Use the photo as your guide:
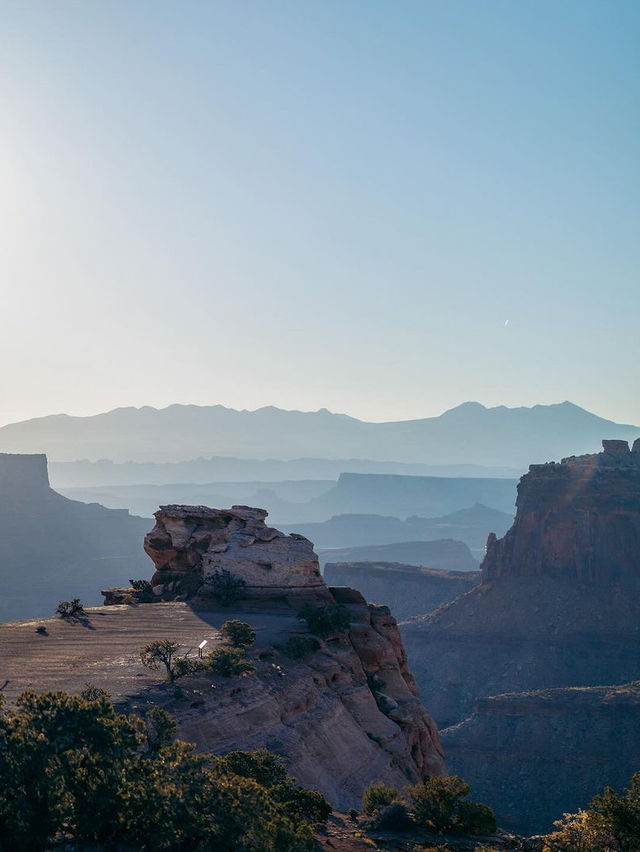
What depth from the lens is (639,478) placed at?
109500mm

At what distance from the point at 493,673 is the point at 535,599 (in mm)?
13187

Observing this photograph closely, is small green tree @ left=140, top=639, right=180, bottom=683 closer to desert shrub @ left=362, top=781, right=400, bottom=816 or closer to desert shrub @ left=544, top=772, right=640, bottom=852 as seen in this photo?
desert shrub @ left=362, top=781, right=400, bottom=816

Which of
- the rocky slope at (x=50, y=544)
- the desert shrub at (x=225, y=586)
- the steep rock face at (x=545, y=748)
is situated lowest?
the steep rock face at (x=545, y=748)

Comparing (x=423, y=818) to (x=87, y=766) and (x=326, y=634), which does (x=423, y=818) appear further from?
(x=326, y=634)

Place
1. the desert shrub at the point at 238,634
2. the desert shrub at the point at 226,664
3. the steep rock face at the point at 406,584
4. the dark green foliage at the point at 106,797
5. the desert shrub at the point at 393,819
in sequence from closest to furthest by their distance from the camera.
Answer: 1. the dark green foliage at the point at 106,797
2. the desert shrub at the point at 393,819
3. the desert shrub at the point at 226,664
4. the desert shrub at the point at 238,634
5. the steep rock face at the point at 406,584

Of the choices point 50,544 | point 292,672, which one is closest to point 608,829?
point 292,672

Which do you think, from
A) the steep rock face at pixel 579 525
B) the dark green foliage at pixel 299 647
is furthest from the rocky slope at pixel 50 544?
the dark green foliage at pixel 299 647

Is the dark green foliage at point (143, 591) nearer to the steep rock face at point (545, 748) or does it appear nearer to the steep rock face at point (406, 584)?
the steep rock face at point (545, 748)

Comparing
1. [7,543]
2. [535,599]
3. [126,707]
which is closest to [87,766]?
[126,707]

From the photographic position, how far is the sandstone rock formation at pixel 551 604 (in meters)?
92.2

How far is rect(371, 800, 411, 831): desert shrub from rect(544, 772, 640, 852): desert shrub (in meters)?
3.63

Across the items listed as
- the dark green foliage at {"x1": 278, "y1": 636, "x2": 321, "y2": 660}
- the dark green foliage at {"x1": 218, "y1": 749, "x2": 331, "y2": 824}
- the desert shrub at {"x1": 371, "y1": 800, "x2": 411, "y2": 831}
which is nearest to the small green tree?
the dark green foliage at {"x1": 278, "y1": 636, "x2": 321, "y2": 660}

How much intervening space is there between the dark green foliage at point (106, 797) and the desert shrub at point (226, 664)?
36.6ft

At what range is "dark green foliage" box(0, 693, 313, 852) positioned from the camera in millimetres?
15297
